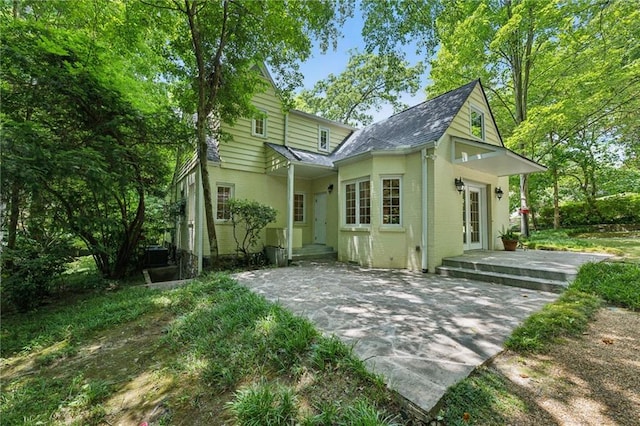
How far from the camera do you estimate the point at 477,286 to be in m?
5.54

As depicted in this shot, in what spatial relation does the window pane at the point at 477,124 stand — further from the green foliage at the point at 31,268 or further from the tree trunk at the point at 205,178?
the green foliage at the point at 31,268

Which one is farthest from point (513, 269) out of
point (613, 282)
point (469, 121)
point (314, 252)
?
point (314, 252)

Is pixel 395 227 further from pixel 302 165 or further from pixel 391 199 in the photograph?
pixel 302 165

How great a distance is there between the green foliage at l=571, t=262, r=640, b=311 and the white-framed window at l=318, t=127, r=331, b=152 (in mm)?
9355

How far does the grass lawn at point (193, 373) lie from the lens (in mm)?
2094

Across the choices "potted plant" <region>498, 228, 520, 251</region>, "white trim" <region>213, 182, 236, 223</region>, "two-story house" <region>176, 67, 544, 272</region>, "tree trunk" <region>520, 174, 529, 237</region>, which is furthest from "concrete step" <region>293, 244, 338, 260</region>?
"tree trunk" <region>520, 174, 529, 237</region>

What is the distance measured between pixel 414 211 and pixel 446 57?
11.3m

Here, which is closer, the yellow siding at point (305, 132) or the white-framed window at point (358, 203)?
the white-framed window at point (358, 203)

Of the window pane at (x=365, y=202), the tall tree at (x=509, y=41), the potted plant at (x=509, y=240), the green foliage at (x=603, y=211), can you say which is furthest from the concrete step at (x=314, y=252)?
the green foliage at (x=603, y=211)

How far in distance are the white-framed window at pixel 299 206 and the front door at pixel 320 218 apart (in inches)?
19.9

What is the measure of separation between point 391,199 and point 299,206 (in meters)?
4.50

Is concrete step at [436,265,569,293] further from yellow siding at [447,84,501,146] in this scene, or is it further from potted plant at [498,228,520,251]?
yellow siding at [447,84,501,146]

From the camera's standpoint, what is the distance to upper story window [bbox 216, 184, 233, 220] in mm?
9117

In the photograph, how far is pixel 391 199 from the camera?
25.4 ft
